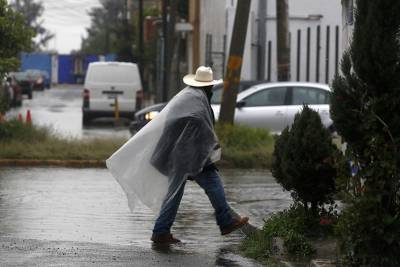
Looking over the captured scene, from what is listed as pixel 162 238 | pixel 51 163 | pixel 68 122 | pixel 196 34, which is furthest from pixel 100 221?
pixel 196 34

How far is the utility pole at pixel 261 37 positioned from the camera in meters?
29.2

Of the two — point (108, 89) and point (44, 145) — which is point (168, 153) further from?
point (108, 89)

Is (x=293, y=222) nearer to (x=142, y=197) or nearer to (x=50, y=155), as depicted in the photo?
(x=142, y=197)

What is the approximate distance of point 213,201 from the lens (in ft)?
32.5

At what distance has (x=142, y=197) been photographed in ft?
32.3

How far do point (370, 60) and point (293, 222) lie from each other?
2.40 meters

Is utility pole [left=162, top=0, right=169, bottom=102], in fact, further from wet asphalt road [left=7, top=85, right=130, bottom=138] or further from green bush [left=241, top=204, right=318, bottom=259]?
green bush [left=241, top=204, right=318, bottom=259]

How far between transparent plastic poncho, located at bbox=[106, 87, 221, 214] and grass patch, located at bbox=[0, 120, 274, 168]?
7.81m

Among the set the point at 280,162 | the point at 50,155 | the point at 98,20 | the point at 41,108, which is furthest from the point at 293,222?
the point at 98,20

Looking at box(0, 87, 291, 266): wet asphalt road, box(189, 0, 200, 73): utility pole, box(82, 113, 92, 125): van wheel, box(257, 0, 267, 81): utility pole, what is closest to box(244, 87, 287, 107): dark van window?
box(0, 87, 291, 266): wet asphalt road

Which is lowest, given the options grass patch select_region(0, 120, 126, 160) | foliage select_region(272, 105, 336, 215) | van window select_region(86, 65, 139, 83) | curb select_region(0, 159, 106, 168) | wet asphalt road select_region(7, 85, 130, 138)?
wet asphalt road select_region(7, 85, 130, 138)

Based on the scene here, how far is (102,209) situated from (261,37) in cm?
1856

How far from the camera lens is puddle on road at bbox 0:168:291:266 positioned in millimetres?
10242

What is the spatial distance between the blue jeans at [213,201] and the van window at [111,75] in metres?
21.0
